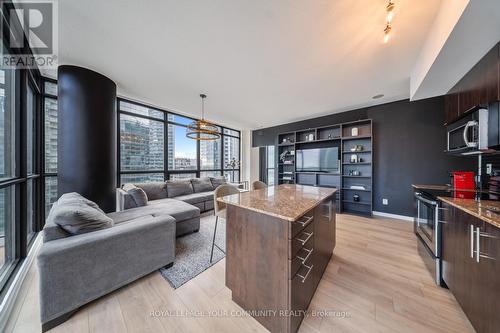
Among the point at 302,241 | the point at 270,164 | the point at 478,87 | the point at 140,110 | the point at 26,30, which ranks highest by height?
the point at 26,30

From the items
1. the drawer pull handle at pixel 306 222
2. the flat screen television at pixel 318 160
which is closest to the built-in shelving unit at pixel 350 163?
the flat screen television at pixel 318 160

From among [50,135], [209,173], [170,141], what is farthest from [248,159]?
[50,135]

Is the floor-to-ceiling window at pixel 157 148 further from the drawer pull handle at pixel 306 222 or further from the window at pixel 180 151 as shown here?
the drawer pull handle at pixel 306 222

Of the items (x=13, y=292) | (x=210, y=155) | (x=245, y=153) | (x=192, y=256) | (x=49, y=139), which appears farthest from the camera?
(x=245, y=153)

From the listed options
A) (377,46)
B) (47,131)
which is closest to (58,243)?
(47,131)

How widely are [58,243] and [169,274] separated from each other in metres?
1.00

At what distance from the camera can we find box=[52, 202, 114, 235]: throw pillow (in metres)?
1.44

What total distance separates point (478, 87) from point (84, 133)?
492 centimetres

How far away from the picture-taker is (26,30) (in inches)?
69.9

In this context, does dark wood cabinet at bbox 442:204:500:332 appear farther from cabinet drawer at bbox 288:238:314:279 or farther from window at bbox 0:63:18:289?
window at bbox 0:63:18:289

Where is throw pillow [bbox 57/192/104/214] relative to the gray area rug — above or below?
above

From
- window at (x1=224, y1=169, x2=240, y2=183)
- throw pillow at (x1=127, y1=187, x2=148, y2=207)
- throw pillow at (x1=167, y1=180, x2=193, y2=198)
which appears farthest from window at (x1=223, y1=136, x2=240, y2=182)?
throw pillow at (x1=127, y1=187, x2=148, y2=207)

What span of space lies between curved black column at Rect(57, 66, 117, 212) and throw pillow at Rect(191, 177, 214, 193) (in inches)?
74.8

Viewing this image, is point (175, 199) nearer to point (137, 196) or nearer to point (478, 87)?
point (137, 196)
